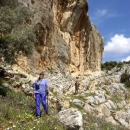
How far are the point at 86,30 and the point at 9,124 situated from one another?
45.1 meters

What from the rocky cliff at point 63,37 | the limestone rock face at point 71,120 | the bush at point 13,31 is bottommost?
the limestone rock face at point 71,120

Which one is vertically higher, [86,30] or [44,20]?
[86,30]

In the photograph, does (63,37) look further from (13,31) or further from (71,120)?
(71,120)

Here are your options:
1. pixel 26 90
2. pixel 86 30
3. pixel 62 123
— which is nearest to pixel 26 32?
pixel 26 90

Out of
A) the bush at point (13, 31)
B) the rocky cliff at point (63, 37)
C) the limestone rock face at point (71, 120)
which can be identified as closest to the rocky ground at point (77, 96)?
the rocky cliff at point (63, 37)

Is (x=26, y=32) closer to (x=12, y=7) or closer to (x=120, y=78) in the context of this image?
(x=12, y=7)

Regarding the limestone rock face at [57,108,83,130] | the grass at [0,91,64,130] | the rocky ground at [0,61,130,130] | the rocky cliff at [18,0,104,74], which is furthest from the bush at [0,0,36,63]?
the limestone rock face at [57,108,83,130]

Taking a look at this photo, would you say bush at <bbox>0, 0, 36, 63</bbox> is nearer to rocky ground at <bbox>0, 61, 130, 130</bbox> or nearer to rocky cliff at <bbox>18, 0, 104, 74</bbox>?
rocky ground at <bbox>0, 61, 130, 130</bbox>

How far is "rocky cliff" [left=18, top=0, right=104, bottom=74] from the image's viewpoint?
107 ft

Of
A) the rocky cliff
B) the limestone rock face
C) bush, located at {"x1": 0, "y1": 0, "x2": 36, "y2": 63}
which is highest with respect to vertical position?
the rocky cliff

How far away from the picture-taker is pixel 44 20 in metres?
33.1

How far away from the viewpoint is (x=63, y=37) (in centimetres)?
4488

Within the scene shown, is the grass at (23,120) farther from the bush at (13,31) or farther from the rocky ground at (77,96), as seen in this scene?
the rocky ground at (77,96)

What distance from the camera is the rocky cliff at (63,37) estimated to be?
32.5 m
